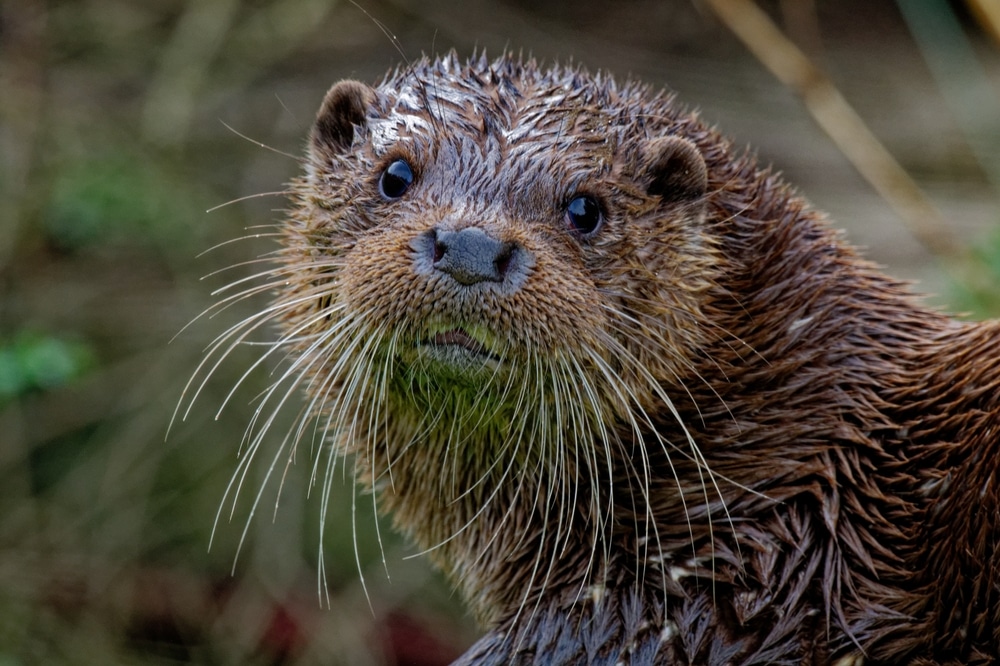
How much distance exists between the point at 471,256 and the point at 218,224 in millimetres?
3343

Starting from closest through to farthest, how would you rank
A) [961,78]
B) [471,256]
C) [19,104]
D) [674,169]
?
[471,256], [674,169], [19,104], [961,78]

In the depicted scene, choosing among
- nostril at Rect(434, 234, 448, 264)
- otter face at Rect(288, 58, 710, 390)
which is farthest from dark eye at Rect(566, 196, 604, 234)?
nostril at Rect(434, 234, 448, 264)

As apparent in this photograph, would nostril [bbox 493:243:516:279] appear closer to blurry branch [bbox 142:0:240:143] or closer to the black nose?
the black nose

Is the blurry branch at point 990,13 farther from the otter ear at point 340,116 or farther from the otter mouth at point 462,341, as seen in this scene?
the otter mouth at point 462,341

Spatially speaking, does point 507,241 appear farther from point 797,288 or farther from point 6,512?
point 6,512

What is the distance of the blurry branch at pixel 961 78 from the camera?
566cm

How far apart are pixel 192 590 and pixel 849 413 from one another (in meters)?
3.16

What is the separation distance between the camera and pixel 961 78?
5.81 metres

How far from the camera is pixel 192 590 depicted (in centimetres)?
477

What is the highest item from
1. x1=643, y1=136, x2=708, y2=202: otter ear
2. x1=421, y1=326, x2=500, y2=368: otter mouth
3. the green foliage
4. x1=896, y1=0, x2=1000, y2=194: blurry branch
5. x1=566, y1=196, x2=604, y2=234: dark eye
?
x1=896, y1=0, x2=1000, y2=194: blurry branch

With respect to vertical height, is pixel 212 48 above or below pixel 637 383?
above

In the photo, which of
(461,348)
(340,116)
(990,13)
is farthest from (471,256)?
(990,13)

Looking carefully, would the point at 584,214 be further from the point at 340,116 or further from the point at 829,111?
the point at 829,111

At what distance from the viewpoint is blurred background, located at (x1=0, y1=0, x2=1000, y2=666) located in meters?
4.57
